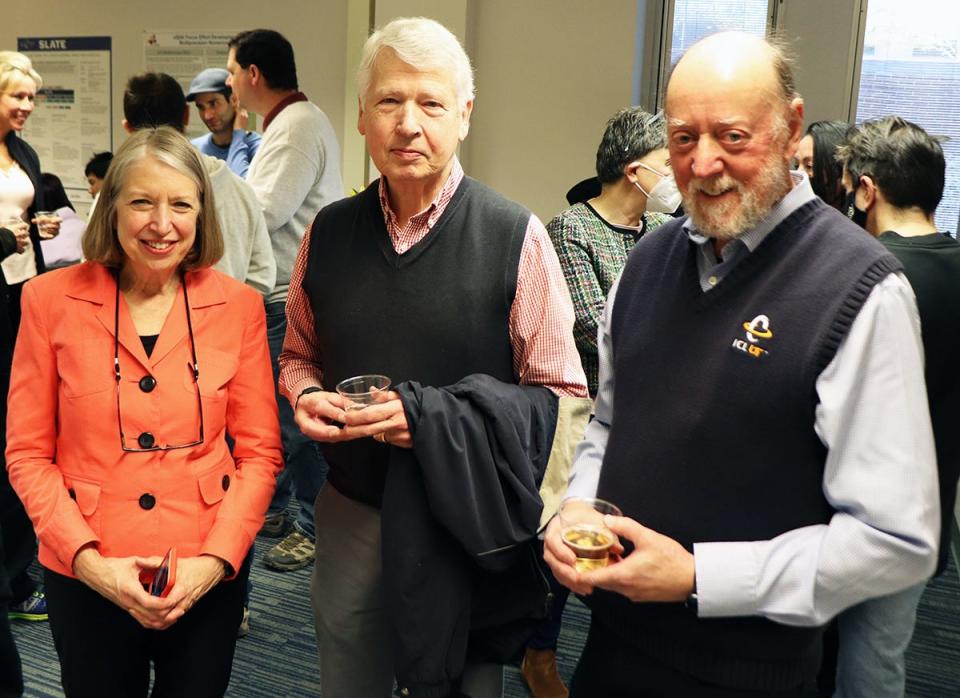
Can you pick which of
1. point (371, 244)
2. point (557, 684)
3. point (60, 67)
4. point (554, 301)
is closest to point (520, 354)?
point (554, 301)

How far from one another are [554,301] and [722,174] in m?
0.47

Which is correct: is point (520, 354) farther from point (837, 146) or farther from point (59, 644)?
point (837, 146)

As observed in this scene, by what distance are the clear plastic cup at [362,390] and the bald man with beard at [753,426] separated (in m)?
0.40

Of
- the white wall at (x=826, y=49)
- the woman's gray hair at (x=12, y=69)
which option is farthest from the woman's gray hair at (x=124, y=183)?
the white wall at (x=826, y=49)

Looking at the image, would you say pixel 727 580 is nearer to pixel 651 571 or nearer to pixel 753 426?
pixel 651 571

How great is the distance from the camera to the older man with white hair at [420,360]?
1477mm

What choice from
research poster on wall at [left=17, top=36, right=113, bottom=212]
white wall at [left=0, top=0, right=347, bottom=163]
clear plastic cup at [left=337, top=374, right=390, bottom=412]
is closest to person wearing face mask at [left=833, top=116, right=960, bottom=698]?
clear plastic cup at [left=337, top=374, right=390, bottom=412]

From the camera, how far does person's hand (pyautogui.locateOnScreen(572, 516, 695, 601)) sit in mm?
1134

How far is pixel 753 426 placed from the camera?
113 cm

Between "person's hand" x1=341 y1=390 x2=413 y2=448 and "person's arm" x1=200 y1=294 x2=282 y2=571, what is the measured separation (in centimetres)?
36

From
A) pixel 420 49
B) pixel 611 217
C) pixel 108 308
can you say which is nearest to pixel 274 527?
pixel 611 217

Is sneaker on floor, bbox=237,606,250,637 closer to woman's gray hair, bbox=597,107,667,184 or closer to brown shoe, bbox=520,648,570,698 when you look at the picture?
brown shoe, bbox=520,648,570,698

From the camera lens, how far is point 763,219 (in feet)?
3.95

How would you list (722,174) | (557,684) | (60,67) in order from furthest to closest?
(60,67) → (557,684) → (722,174)
